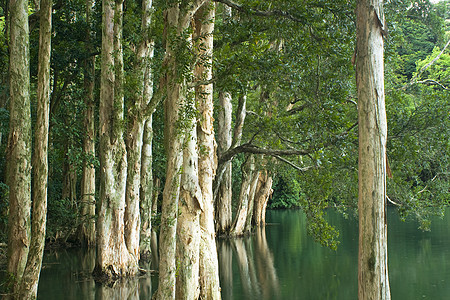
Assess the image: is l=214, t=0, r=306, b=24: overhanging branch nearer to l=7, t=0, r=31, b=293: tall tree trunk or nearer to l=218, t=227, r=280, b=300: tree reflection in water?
l=7, t=0, r=31, b=293: tall tree trunk

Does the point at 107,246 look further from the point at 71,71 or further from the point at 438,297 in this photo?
the point at 438,297

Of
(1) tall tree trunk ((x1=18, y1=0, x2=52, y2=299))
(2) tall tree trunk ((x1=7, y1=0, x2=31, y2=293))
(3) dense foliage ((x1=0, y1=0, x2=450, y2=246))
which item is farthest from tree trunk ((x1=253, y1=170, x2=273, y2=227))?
(2) tall tree trunk ((x1=7, y1=0, x2=31, y2=293))

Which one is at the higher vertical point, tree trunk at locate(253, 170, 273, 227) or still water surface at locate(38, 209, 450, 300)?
tree trunk at locate(253, 170, 273, 227)

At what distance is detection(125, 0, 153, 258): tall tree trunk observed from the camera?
13102 mm

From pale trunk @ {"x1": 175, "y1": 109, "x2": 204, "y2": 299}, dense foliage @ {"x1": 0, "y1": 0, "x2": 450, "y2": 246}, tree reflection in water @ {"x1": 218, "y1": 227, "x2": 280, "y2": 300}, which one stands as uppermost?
dense foliage @ {"x1": 0, "y1": 0, "x2": 450, "y2": 246}

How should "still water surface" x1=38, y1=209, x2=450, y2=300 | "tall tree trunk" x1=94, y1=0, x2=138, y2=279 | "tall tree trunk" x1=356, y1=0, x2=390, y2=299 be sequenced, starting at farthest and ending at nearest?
1. "tall tree trunk" x1=94, y1=0, x2=138, y2=279
2. "still water surface" x1=38, y1=209, x2=450, y2=300
3. "tall tree trunk" x1=356, y1=0, x2=390, y2=299

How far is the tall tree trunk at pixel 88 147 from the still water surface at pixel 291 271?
1063 mm

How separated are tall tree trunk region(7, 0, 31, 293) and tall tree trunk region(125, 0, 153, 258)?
4.20 metres

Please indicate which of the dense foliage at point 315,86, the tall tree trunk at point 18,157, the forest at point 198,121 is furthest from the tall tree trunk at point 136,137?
the tall tree trunk at point 18,157

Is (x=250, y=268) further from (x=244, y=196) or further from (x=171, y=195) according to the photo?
(x=171, y=195)

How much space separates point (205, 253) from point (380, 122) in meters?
4.77

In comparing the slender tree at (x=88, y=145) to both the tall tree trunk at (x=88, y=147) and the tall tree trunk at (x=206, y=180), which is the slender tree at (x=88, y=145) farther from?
the tall tree trunk at (x=206, y=180)

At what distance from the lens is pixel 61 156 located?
1984 cm

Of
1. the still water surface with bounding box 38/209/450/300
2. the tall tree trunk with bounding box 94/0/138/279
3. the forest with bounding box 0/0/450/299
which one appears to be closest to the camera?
the forest with bounding box 0/0/450/299
